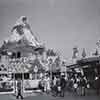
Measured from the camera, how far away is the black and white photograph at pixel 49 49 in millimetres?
2637

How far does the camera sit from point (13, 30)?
268cm

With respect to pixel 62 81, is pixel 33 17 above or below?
above

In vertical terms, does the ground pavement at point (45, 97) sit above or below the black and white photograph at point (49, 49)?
below

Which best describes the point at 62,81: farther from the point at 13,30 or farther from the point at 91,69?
the point at 13,30

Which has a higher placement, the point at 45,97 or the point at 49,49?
the point at 49,49

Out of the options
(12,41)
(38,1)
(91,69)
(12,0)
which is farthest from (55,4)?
(91,69)

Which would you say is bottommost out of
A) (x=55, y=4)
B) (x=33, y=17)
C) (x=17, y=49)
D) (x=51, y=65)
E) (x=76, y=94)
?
(x=76, y=94)

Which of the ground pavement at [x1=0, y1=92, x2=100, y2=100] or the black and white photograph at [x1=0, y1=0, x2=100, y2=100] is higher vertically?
the black and white photograph at [x1=0, y1=0, x2=100, y2=100]

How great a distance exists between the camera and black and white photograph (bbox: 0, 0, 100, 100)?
2.64 m

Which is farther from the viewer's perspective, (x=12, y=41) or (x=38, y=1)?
(x=38, y=1)

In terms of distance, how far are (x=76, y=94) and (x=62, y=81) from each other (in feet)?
0.87

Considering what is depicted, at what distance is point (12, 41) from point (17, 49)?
5.0 inches

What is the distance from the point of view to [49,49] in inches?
108

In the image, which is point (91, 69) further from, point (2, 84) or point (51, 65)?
Answer: point (2, 84)
